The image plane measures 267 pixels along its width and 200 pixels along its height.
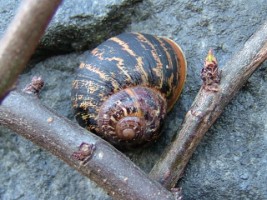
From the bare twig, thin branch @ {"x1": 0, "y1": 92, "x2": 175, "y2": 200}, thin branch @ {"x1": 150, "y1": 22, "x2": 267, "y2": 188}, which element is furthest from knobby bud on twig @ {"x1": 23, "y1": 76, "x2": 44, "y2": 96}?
the bare twig

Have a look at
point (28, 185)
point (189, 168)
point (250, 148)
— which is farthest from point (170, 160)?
point (28, 185)

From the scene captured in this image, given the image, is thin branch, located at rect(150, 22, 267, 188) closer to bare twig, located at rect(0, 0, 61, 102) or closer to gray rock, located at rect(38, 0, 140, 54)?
gray rock, located at rect(38, 0, 140, 54)

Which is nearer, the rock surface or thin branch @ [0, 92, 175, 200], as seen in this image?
thin branch @ [0, 92, 175, 200]

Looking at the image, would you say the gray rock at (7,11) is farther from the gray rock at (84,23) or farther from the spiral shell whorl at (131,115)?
the spiral shell whorl at (131,115)

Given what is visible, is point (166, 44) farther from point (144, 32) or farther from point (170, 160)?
point (170, 160)

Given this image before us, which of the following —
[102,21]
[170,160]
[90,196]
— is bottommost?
[90,196]

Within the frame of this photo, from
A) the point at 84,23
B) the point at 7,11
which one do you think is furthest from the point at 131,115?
the point at 7,11
